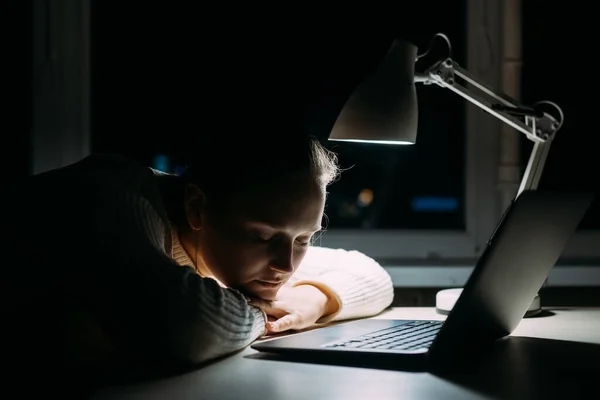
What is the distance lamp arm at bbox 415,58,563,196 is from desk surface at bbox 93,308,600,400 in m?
0.40

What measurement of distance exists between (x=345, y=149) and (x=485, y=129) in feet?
1.07

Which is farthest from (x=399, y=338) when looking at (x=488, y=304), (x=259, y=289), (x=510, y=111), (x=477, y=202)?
(x=477, y=202)

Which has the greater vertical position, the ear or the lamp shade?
the lamp shade

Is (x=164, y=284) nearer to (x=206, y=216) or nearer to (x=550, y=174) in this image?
(x=206, y=216)

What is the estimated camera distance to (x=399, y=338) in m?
1.05

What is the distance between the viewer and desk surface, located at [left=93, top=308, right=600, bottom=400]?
80cm

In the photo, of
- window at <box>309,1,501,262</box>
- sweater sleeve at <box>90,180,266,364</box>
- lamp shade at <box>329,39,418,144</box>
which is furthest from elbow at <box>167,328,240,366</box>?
window at <box>309,1,501,262</box>

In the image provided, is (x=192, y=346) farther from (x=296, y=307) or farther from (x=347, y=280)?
(x=347, y=280)

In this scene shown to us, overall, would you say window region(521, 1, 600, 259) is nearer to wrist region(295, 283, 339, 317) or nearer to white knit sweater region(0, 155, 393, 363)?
wrist region(295, 283, 339, 317)

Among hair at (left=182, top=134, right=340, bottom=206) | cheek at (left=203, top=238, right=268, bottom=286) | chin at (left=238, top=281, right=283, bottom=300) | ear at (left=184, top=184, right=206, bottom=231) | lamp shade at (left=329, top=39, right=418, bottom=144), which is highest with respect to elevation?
lamp shade at (left=329, top=39, right=418, bottom=144)

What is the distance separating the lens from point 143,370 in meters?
0.92

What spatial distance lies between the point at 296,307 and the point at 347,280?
0.17 meters

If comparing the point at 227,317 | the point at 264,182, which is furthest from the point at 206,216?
the point at 227,317

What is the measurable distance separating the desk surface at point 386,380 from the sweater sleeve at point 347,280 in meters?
0.29
